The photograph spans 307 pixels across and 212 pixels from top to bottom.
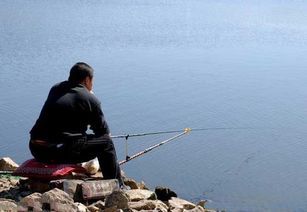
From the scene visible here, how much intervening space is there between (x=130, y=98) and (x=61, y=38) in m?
10.6

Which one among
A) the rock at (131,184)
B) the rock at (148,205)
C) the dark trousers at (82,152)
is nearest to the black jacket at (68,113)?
the dark trousers at (82,152)

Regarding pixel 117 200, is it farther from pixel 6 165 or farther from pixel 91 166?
pixel 6 165

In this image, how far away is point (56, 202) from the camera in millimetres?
5270

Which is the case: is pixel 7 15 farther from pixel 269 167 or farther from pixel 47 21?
pixel 269 167

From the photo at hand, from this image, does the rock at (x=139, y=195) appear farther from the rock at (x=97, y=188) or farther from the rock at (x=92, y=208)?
the rock at (x=92, y=208)

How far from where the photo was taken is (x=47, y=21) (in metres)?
31.4

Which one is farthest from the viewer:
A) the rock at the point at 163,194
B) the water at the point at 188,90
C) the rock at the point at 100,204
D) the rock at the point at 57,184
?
the water at the point at 188,90

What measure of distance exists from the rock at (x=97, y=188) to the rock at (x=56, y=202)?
0.68 metres

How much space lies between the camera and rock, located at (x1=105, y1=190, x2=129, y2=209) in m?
5.94

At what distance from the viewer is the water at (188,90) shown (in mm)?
11891

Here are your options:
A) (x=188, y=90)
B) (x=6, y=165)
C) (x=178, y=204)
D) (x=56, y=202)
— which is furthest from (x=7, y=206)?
(x=188, y=90)

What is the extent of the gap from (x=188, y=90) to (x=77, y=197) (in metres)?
12.2

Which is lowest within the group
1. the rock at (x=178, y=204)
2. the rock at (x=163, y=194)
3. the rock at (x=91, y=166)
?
the rock at (x=178, y=204)

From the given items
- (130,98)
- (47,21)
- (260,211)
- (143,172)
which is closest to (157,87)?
(130,98)
